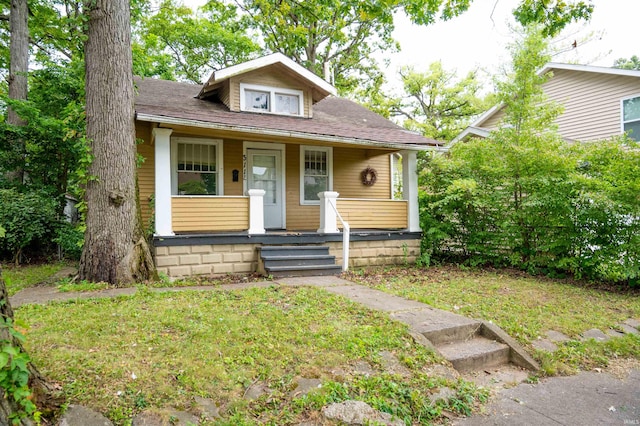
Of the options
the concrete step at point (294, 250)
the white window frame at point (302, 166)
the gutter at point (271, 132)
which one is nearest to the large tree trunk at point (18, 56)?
the gutter at point (271, 132)

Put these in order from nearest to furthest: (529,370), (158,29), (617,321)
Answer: (529,370) → (617,321) → (158,29)

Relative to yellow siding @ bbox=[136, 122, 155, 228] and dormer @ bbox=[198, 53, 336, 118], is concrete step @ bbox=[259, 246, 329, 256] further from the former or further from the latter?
dormer @ bbox=[198, 53, 336, 118]

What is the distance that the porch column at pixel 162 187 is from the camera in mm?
6832

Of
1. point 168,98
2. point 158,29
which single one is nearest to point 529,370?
point 168,98

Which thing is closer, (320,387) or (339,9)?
(320,387)

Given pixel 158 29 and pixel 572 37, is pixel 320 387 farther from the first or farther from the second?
pixel 572 37

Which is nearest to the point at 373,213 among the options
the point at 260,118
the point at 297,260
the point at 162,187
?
the point at 297,260

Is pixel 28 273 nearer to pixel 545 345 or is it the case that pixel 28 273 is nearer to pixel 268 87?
pixel 268 87

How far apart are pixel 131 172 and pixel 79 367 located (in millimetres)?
3988

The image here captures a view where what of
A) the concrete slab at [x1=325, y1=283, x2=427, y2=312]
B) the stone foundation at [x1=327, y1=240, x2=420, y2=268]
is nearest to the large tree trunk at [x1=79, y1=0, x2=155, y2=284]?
the concrete slab at [x1=325, y1=283, x2=427, y2=312]

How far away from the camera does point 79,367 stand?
267 cm

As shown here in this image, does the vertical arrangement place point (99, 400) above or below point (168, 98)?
below

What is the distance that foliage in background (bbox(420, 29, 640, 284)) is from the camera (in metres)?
6.43

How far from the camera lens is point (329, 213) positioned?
832 centimetres
